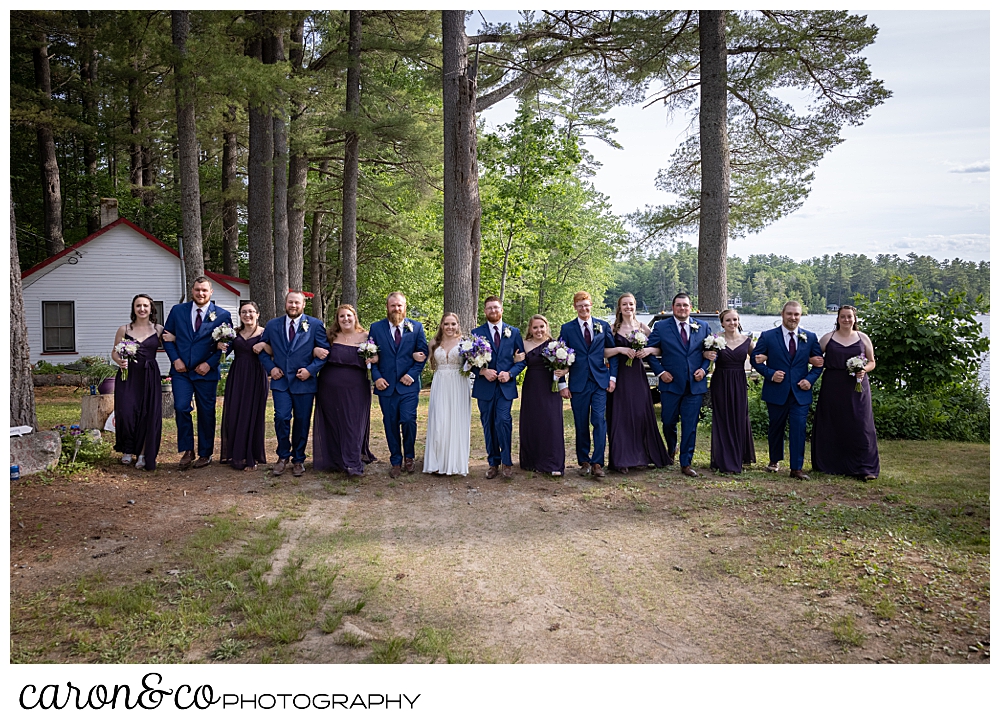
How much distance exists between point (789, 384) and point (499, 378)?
3.37 meters

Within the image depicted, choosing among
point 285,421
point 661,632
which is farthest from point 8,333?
point 661,632

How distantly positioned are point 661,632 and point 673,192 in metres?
13.1

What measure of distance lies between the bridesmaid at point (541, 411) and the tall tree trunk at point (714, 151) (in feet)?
17.3

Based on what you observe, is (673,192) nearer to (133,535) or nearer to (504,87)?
(504,87)

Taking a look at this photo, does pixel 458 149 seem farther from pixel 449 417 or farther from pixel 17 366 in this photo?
pixel 17 366

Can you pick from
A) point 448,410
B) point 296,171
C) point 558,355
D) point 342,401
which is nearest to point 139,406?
point 342,401

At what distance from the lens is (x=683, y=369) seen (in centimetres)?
817

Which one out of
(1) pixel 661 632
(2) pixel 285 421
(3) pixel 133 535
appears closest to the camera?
(1) pixel 661 632

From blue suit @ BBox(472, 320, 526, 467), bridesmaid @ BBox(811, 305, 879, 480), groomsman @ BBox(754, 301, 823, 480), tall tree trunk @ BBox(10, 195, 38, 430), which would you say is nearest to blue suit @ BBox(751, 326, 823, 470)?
groomsman @ BBox(754, 301, 823, 480)

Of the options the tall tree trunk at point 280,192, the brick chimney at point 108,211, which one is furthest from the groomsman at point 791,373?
the brick chimney at point 108,211

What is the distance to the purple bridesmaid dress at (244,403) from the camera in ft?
26.6

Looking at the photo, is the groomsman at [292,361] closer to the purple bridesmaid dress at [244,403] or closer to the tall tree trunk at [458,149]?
the purple bridesmaid dress at [244,403]
